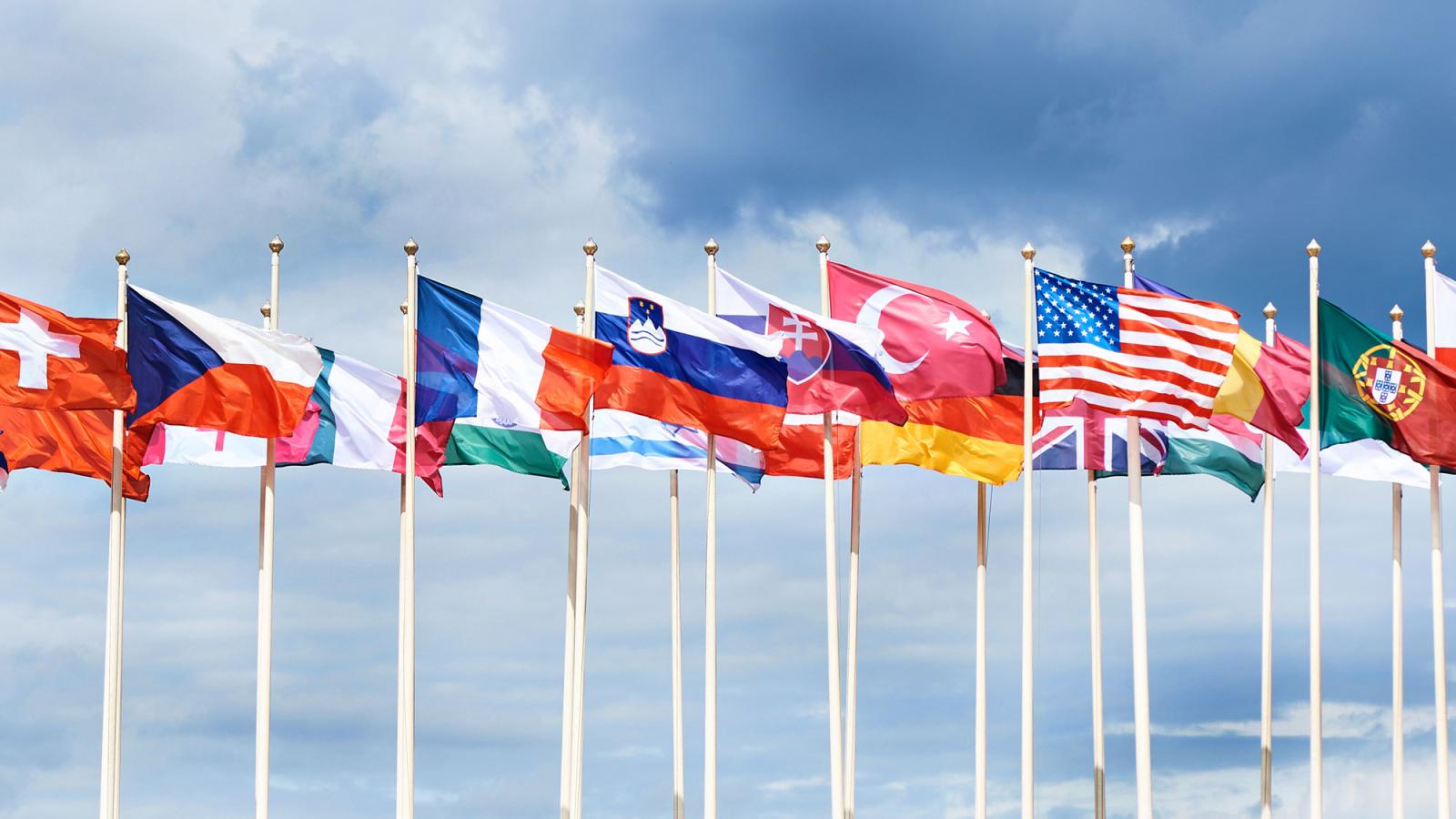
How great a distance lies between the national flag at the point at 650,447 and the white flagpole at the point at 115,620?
9.73 meters

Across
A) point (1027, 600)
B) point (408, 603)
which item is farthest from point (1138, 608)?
point (408, 603)

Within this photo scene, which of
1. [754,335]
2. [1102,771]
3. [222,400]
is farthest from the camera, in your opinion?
[1102,771]

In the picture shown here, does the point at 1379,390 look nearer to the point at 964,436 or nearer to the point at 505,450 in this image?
the point at 964,436

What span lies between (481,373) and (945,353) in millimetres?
9327

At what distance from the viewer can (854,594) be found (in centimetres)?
4384

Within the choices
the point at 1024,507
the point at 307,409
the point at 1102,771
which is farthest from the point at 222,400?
the point at 1102,771

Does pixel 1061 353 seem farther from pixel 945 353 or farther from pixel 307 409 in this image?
pixel 307 409

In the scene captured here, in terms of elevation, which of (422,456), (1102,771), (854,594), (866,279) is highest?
(866,279)

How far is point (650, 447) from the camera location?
44.9 meters

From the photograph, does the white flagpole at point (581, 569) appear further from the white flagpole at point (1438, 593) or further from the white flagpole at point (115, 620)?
the white flagpole at point (1438, 593)

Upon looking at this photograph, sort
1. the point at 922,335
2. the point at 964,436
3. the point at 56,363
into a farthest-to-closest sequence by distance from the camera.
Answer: the point at 964,436 < the point at 922,335 < the point at 56,363

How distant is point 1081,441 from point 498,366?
1311cm

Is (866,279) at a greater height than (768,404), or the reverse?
(866,279)

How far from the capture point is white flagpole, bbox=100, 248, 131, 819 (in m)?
39.1
